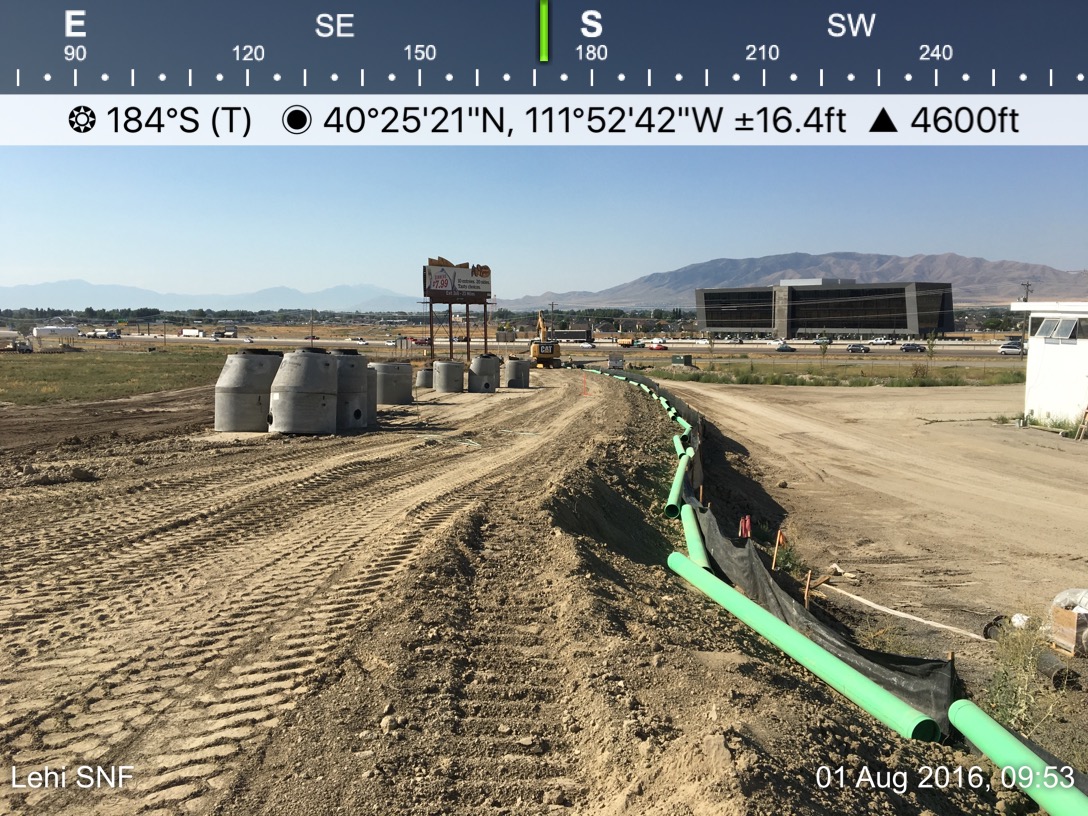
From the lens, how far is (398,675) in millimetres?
5582

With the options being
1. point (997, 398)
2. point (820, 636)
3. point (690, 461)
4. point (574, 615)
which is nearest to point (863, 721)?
point (820, 636)

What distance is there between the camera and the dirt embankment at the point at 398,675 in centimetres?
443

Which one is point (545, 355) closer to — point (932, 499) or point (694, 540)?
point (932, 499)

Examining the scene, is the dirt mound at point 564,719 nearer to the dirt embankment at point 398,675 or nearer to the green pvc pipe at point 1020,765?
the dirt embankment at point 398,675

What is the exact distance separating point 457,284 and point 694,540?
37592 millimetres

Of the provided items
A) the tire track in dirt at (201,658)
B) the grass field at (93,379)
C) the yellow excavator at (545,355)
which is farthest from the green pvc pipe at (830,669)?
the yellow excavator at (545,355)

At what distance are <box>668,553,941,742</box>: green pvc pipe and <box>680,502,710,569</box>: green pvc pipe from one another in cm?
111

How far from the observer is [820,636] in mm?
7117

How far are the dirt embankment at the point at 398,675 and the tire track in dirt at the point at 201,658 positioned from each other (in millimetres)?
20

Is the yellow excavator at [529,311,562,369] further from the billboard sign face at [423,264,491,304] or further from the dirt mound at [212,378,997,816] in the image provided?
the dirt mound at [212,378,997,816]

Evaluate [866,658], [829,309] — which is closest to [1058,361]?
[866,658]

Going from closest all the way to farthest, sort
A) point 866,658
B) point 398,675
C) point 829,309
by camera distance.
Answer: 1. point 398,675
2. point 866,658
3. point 829,309

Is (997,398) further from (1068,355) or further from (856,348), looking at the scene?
(856,348)

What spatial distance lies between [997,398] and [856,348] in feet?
203
